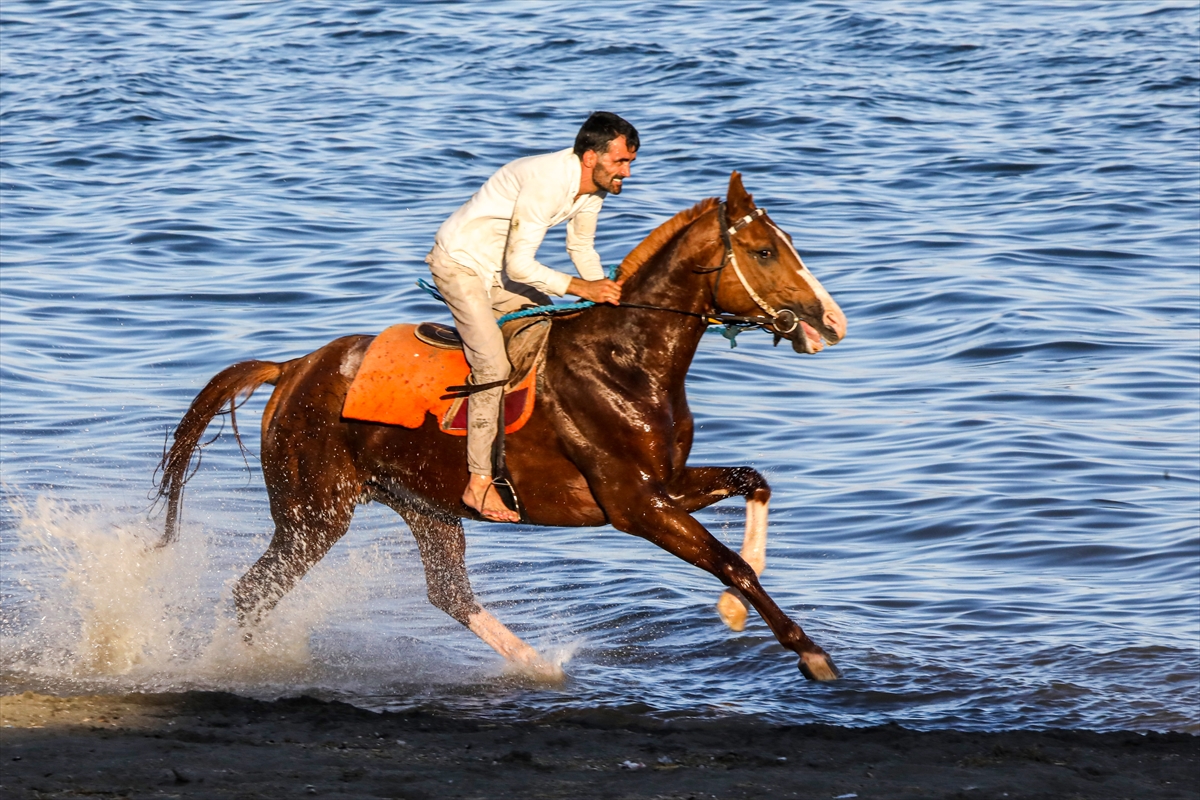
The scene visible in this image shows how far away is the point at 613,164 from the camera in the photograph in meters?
7.79

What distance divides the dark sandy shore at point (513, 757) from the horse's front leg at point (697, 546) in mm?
415

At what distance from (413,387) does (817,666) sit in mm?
2570

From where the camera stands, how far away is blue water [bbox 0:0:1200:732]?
9.69 m

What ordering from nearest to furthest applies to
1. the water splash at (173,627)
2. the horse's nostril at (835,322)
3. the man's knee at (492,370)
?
1. the horse's nostril at (835,322)
2. the man's knee at (492,370)
3. the water splash at (173,627)

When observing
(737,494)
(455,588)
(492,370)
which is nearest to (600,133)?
(492,370)

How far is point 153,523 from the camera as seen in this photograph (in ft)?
39.3

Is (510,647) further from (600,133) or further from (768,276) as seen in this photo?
(600,133)

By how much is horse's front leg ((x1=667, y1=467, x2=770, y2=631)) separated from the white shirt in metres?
1.14

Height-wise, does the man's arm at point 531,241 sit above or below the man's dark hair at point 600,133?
below

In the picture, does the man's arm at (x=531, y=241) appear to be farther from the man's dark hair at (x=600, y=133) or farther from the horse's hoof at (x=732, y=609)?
the horse's hoof at (x=732, y=609)

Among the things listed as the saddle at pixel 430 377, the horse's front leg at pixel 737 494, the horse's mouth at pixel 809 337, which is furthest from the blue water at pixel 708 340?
the horse's mouth at pixel 809 337

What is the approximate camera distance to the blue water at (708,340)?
969 cm

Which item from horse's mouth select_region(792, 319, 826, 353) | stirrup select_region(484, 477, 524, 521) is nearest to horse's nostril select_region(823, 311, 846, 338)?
horse's mouth select_region(792, 319, 826, 353)

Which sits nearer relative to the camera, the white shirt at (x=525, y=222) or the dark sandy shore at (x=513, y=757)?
the dark sandy shore at (x=513, y=757)
